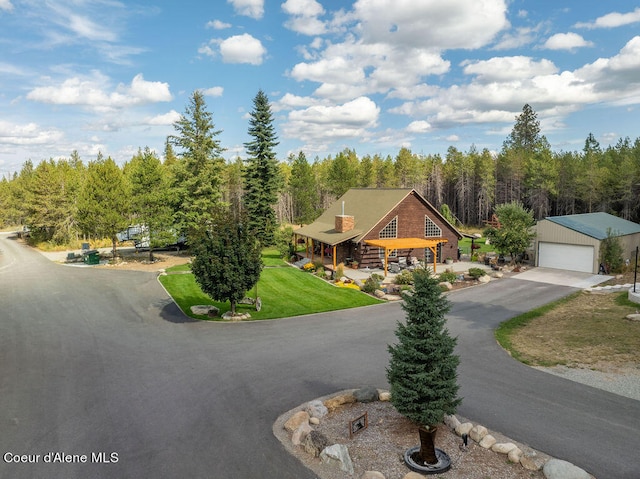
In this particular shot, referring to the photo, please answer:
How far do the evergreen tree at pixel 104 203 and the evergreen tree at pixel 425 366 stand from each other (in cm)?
3509

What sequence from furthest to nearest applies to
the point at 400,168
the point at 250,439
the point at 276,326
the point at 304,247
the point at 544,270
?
1. the point at 400,168
2. the point at 304,247
3. the point at 544,270
4. the point at 276,326
5. the point at 250,439

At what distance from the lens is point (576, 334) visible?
59.2ft

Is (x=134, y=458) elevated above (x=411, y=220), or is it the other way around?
(x=411, y=220)

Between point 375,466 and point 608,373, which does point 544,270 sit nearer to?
point 608,373

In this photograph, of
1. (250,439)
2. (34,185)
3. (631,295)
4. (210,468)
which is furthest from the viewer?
(34,185)

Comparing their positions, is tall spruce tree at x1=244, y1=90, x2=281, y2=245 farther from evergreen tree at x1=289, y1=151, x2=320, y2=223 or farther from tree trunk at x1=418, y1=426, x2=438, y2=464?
tree trunk at x1=418, y1=426, x2=438, y2=464

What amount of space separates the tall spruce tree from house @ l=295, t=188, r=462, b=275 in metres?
9.34

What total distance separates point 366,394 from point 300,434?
9.10ft

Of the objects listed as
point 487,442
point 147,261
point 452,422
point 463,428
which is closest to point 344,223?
point 147,261

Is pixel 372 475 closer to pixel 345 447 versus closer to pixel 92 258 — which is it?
pixel 345 447

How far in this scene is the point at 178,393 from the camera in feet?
42.5

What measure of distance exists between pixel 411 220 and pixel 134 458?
3059cm

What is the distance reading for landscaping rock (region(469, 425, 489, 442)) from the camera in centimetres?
999

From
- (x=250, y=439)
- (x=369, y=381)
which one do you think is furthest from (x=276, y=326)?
(x=250, y=439)
